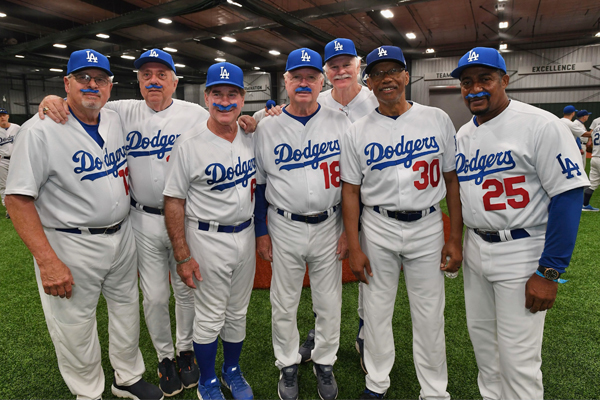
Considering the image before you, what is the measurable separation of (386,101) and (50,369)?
3.19 meters

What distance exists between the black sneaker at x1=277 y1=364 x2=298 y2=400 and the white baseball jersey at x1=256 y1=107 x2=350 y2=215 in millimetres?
1135

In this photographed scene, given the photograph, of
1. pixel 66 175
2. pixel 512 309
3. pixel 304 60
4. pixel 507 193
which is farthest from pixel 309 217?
pixel 66 175

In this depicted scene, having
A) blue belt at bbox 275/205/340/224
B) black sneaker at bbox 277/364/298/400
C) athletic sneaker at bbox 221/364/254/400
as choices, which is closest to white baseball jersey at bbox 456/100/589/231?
blue belt at bbox 275/205/340/224

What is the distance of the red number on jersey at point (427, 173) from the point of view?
89.1 inches

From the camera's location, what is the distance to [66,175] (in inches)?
85.4

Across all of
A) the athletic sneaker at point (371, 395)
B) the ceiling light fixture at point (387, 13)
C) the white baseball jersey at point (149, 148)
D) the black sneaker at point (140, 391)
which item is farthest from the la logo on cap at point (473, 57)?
the ceiling light fixture at point (387, 13)

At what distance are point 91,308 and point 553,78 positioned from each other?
2231 centimetres

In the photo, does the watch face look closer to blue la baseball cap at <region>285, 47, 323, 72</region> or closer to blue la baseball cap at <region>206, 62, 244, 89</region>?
blue la baseball cap at <region>285, 47, 323, 72</region>

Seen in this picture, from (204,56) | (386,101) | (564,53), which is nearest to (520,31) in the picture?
(564,53)

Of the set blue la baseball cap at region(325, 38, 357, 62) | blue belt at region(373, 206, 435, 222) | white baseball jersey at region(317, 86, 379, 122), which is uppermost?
blue la baseball cap at region(325, 38, 357, 62)

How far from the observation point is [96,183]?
89.3 inches

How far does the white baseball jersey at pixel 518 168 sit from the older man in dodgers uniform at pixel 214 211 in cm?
140

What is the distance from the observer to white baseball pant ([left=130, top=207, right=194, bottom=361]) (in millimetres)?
2627

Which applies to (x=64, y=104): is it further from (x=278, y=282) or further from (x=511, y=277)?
(x=511, y=277)
